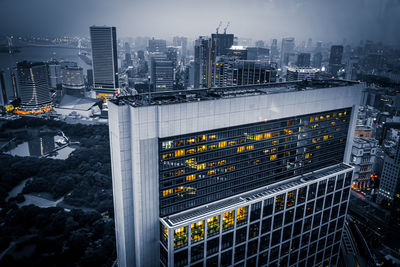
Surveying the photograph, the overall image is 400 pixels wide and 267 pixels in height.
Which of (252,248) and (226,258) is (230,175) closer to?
(226,258)

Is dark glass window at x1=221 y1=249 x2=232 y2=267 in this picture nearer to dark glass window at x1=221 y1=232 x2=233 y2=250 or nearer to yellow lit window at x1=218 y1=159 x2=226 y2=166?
dark glass window at x1=221 y1=232 x2=233 y2=250

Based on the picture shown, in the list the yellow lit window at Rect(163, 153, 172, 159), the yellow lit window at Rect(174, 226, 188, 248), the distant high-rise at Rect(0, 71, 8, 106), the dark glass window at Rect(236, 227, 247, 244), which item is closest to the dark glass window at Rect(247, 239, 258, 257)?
the dark glass window at Rect(236, 227, 247, 244)

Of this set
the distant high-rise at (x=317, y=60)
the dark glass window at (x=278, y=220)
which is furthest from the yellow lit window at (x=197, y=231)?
the distant high-rise at (x=317, y=60)

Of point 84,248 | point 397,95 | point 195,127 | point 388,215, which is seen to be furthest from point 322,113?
point 397,95

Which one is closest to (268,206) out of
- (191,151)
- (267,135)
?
(267,135)

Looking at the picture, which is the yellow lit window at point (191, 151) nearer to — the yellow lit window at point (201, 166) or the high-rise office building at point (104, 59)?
the yellow lit window at point (201, 166)

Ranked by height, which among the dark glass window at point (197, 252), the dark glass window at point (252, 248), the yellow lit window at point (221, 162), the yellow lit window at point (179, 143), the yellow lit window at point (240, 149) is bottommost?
the dark glass window at point (252, 248)
